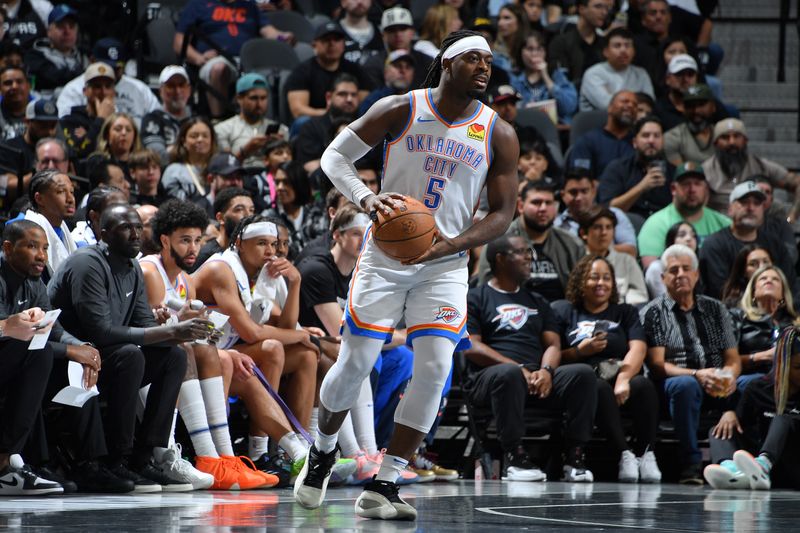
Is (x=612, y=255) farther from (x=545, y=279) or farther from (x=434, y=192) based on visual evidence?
(x=434, y=192)

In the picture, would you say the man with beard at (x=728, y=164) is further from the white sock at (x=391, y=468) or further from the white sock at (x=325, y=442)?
the white sock at (x=391, y=468)

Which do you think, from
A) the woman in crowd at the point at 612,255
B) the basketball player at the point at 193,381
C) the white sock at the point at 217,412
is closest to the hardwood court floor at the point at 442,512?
the basketball player at the point at 193,381

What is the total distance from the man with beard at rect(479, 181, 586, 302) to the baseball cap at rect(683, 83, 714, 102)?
10.2ft

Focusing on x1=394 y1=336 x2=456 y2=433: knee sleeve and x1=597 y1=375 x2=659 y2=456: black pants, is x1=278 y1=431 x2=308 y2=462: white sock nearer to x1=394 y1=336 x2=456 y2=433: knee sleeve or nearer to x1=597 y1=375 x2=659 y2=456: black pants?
x1=394 y1=336 x2=456 y2=433: knee sleeve

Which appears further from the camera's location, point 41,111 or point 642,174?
point 642,174

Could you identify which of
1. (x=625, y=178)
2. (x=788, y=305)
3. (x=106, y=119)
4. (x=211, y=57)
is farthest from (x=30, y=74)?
(x=788, y=305)

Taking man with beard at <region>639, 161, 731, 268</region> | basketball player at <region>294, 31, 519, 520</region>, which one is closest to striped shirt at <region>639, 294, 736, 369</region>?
man with beard at <region>639, 161, 731, 268</region>

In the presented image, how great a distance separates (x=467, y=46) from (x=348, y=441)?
2.90 metres

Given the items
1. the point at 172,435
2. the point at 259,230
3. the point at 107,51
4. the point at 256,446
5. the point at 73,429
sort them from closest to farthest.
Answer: the point at 73,429, the point at 172,435, the point at 256,446, the point at 259,230, the point at 107,51

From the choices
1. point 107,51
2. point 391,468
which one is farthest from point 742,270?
point 107,51

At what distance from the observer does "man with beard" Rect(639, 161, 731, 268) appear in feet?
32.9

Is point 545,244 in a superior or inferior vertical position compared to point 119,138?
inferior

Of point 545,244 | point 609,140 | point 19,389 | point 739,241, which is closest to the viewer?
point 19,389

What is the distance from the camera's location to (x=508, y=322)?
8383mm
